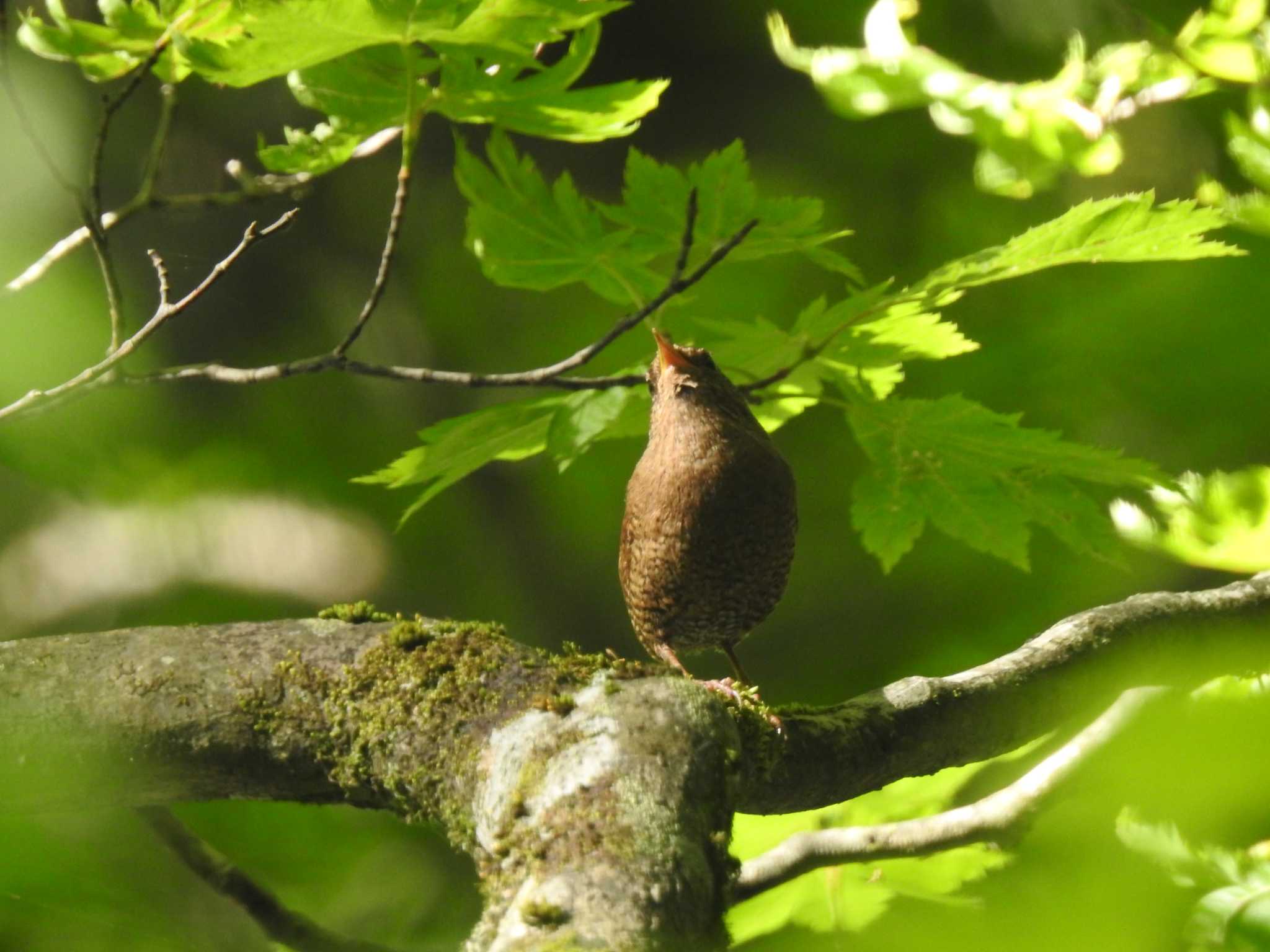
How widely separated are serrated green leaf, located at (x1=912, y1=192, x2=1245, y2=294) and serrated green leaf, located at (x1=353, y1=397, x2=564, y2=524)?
527mm

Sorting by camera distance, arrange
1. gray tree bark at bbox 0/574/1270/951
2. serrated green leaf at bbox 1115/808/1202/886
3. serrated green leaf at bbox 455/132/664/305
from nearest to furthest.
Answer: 1. serrated green leaf at bbox 1115/808/1202/886
2. gray tree bark at bbox 0/574/1270/951
3. serrated green leaf at bbox 455/132/664/305

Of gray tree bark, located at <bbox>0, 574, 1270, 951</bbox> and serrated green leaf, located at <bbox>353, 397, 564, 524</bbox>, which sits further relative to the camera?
serrated green leaf, located at <bbox>353, 397, 564, 524</bbox>

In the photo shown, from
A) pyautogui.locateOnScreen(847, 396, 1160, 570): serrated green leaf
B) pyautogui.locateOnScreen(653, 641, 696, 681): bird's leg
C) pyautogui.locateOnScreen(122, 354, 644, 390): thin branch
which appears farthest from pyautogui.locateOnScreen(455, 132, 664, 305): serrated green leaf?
pyautogui.locateOnScreen(653, 641, 696, 681): bird's leg

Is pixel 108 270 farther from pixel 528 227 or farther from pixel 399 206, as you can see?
pixel 528 227

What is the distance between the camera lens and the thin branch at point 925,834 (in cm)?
143

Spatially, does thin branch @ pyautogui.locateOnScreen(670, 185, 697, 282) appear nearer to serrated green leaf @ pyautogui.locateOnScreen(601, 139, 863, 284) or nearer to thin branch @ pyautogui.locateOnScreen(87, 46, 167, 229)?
serrated green leaf @ pyautogui.locateOnScreen(601, 139, 863, 284)

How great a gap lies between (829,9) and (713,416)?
177 cm

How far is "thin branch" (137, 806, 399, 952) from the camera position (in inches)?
52.5

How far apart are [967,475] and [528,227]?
2.10 ft

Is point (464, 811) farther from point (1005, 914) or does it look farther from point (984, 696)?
point (984, 696)

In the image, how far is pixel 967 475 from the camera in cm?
145

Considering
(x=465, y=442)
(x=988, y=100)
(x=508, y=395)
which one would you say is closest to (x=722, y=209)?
(x=465, y=442)

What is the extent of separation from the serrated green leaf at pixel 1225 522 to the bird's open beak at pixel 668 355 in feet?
1.95

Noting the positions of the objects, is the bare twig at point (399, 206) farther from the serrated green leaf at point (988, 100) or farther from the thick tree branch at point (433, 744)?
the serrated green leaf at point (988, 100)
